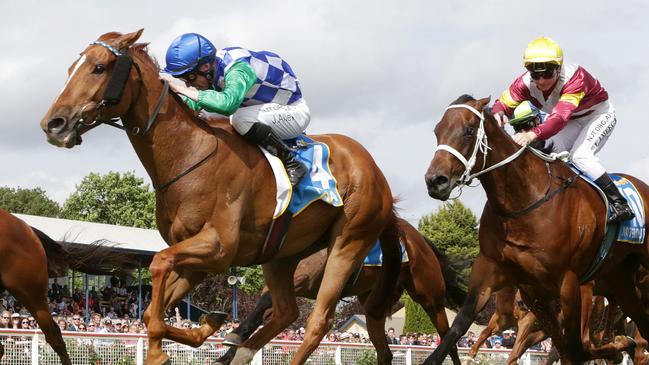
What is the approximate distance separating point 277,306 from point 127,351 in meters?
3.96

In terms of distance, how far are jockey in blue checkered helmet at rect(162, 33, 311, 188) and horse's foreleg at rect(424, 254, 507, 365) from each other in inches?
66.6

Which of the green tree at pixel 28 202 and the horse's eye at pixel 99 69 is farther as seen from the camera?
the green tree at pixel 28 202

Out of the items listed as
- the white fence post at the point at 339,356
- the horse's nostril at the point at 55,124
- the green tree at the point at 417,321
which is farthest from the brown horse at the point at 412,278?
the green tree at the point at 417,321

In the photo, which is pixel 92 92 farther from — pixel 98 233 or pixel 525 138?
pixel 98 233

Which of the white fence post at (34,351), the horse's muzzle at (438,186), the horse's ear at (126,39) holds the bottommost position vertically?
the white fence post at (34,351)

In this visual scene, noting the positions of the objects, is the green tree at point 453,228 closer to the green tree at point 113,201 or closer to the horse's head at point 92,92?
the green tree at point 113,201

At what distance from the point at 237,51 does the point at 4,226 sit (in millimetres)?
3978

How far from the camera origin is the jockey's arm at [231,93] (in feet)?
21.6

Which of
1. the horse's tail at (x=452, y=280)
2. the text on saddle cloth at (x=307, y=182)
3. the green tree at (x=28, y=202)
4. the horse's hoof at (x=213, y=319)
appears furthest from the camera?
the green tree at (x=28, y=202)

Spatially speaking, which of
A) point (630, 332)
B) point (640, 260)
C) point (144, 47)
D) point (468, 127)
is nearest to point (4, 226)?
point (144, 47)

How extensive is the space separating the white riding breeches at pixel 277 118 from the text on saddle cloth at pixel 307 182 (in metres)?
0.12

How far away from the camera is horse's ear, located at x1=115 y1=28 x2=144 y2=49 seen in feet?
21.1

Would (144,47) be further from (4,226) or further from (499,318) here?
(499,318)

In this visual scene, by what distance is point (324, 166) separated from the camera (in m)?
7.45
